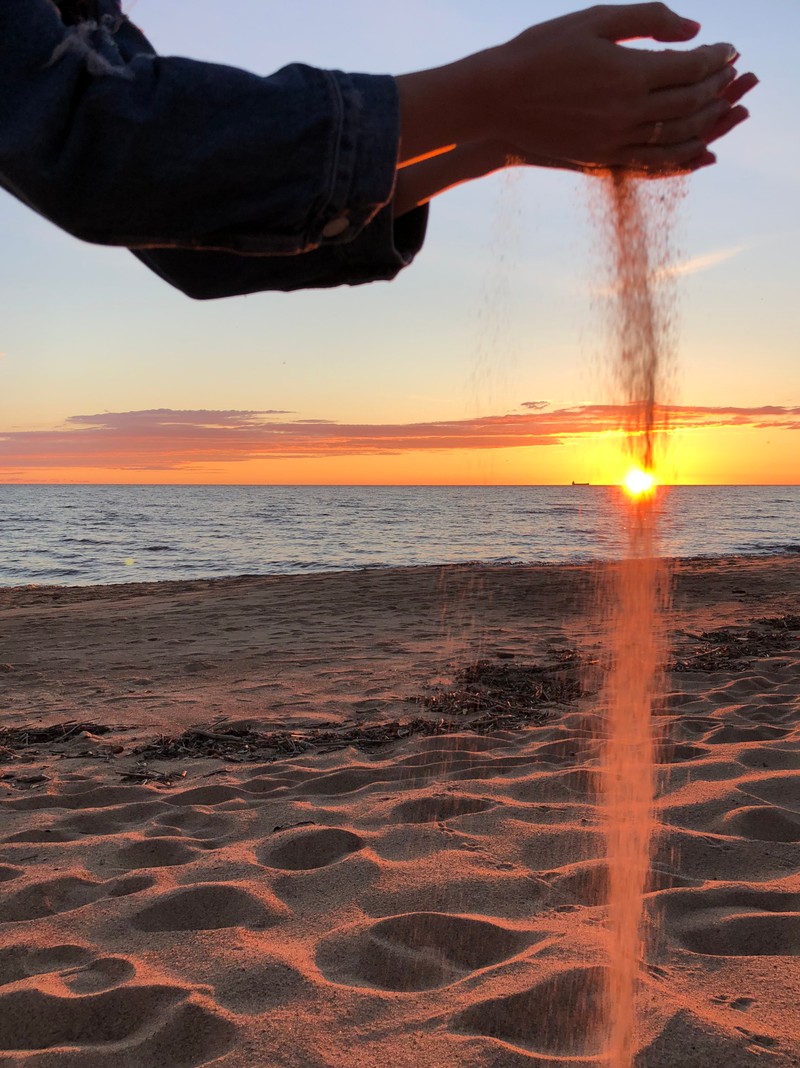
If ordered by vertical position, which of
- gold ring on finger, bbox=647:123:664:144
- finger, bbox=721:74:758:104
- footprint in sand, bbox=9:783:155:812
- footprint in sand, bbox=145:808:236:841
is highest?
finger, bbox=721:74:758:104

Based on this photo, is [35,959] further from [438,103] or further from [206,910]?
[438,103]

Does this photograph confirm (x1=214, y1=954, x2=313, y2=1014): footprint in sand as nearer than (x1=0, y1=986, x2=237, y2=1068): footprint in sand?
No

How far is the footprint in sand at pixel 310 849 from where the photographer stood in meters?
2.84

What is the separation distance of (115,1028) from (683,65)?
2240 mm

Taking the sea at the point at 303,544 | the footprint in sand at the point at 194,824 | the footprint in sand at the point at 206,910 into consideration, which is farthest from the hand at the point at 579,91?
the sea at the point at 303,544

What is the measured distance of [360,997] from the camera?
79.7 inches

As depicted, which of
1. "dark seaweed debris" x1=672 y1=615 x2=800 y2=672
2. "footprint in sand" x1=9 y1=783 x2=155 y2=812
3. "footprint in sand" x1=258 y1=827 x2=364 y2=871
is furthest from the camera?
"dark seaweed debris" x1=672 y1=615 x2=800 y2=672

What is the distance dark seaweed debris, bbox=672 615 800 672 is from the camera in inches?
238

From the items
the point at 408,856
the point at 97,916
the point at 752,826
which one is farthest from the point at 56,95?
the point at 752,826

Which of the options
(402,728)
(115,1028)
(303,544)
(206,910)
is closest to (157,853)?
(206,910)

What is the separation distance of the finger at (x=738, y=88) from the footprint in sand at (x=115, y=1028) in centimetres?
203

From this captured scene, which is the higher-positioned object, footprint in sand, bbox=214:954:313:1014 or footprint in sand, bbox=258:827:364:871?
footprint in sand, bbox=214:954:313:1014

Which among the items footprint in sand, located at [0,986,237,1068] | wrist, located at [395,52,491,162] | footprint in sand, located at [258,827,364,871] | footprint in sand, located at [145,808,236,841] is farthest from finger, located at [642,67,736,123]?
footprint in sand, located at [145,808,236,841]

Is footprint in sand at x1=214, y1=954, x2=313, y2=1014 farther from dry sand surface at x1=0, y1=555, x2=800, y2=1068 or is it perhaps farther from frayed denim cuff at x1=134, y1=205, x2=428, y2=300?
frayed denim cuff at x1=134, y1=205, x2=428, y2=300
